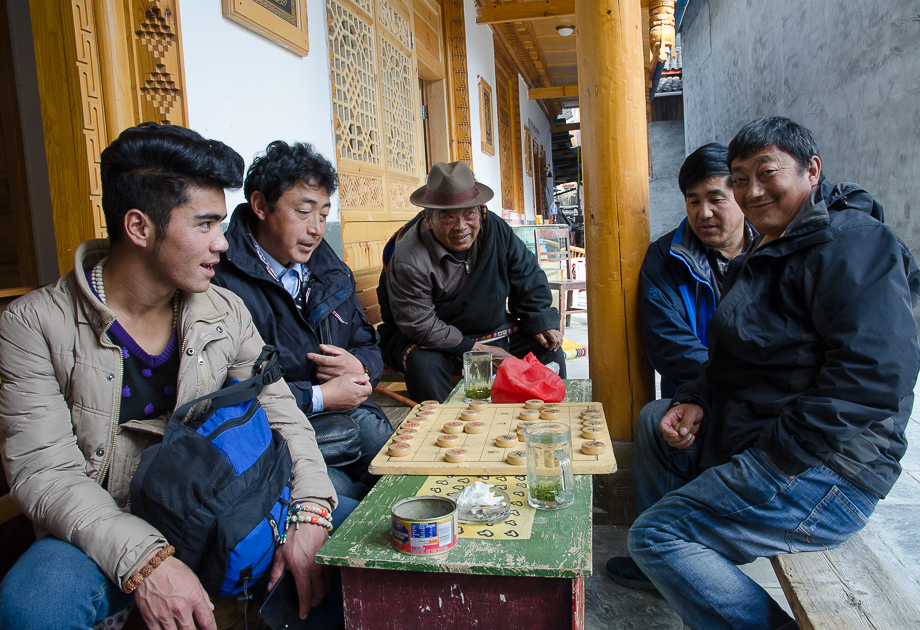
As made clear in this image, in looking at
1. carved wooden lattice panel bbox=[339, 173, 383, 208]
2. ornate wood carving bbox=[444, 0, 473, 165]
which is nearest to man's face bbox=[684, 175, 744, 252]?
carved wooden lattice panel bbox=[339, 173, 383, 208]

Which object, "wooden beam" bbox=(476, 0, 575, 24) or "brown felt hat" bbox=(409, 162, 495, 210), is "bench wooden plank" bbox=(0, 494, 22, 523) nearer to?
"brown felt hat" bbox=(409, 162, 495, 210)

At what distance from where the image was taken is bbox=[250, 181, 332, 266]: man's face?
2293mm

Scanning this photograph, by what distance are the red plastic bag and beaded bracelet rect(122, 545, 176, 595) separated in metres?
1.25

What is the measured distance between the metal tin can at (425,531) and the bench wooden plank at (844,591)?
76 cm

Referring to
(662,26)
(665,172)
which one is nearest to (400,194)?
(662,26)

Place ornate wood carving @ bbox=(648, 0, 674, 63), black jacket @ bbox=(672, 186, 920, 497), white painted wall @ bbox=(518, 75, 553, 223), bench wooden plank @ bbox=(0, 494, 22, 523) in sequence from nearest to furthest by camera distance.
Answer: black jacket @ bbox=(672, 186, 920, 497) < bench wooden plank @ bbox=(0, 494, 22, 523) < ornate wood carving @ bbox=(648, 0, 674, 63) < white painted wall @ bbox=(518, 75, 553, 223)

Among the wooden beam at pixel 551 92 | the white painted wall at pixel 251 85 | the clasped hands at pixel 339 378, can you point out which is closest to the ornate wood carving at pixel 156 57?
the white painted wall at pixel 251 85

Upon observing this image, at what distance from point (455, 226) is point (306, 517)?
1.89 meters

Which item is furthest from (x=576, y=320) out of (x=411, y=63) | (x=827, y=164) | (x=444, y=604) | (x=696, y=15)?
(x=696, y=15)

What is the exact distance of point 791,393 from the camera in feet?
5.30

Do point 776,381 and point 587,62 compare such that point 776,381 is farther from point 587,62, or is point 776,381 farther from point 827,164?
point 827,164

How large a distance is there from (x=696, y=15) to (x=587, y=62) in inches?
512

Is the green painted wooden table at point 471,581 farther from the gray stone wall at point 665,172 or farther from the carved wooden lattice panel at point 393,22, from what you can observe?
the gray stone wall at point 665,172

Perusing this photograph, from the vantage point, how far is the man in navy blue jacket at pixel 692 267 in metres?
2.32
